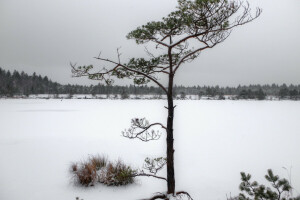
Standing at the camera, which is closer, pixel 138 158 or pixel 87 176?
pixel 87 176

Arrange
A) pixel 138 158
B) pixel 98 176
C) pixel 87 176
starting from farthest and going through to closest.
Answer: pixel 138 158 → pixel 98 176 → pixel 87 176

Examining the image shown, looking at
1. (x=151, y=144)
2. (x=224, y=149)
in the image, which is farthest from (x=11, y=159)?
(x=224, y=149)

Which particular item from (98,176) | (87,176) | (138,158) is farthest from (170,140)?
(138,158)


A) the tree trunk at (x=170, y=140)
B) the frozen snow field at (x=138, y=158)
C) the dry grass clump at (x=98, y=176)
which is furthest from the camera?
the dry grass clump at (x=98, y=176)


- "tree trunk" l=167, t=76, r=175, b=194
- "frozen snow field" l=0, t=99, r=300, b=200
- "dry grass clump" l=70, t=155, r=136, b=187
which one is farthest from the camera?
"dry grass clump" l=70, t=155, r=136, b=187

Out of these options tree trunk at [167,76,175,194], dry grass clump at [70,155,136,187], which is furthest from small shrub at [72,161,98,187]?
tree trunk at [167,76,175,194]

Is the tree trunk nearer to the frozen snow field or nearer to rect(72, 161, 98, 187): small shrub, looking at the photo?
the frozen snow field

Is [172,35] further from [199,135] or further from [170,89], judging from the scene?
[199,135]

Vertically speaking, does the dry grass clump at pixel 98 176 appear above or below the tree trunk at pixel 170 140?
below

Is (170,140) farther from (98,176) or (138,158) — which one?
(138,158)

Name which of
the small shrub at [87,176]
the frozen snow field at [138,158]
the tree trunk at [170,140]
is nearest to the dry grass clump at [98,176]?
the small shrub at [87,176]

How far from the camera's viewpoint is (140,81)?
5.85m

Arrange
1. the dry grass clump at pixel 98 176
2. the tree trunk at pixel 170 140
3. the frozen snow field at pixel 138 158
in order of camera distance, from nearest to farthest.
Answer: the tree trunk at pixel 170 140 < the frozen snow field at pixel 138 158 < the dry grass clump at pixel 98 176

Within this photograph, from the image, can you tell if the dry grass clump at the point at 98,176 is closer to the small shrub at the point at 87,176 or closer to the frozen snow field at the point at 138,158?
the small shrub at the point at 87,176
